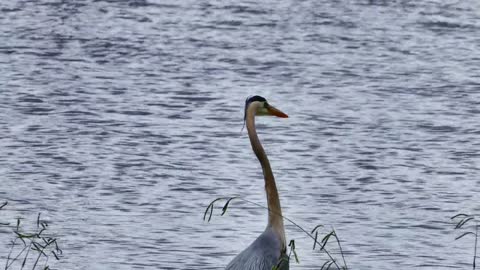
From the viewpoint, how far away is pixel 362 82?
53.9ft

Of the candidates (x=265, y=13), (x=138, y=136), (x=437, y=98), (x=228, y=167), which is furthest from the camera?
(x=265, y=13)

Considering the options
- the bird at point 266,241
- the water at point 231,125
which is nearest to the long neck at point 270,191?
the bird at point 266,241

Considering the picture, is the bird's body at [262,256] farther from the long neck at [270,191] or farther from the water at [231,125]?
the water at [231,125]

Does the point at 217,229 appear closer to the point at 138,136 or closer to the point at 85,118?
the point at 138,136

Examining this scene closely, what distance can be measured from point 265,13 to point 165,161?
873cm

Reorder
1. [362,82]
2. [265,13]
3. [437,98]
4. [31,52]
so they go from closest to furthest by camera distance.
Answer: [437,98]
[362,82]
[31,52]
[265,13]

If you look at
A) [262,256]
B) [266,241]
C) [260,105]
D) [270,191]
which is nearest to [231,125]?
[260,105]

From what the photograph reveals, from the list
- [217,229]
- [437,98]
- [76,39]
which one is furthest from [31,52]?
[217,229]

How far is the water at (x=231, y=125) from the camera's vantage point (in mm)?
10438

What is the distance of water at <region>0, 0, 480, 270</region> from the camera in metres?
10.4

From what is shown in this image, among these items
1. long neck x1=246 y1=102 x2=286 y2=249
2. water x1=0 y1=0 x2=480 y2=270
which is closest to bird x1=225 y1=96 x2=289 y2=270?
long neck x1=246 y1=102 x2=286 y2=249

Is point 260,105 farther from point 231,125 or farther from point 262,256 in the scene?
point 231,125

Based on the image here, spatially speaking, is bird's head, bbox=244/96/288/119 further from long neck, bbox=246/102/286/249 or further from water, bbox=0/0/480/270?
water, bbox=0/0/480/270

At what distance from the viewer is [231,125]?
1413 cm
